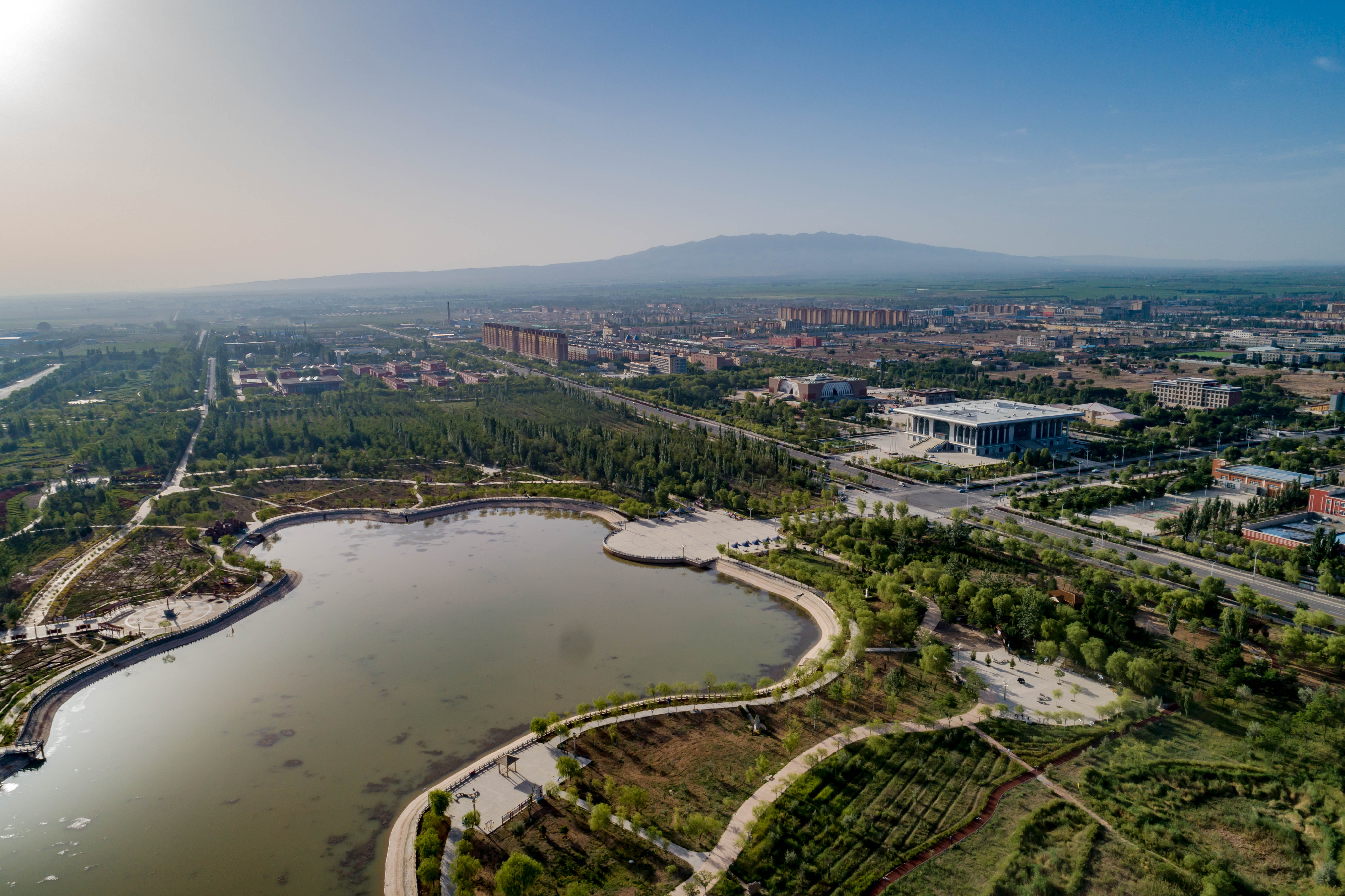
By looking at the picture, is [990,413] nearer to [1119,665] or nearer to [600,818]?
[1119,665]

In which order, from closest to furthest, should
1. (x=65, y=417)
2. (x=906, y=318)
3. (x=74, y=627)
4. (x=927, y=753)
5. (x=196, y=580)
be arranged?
1. (x=927, y=753)
2. (x=74, y=627)
3. (x=196, y=580)
4. (x=65, y=417)
5. (x=906, y=318)

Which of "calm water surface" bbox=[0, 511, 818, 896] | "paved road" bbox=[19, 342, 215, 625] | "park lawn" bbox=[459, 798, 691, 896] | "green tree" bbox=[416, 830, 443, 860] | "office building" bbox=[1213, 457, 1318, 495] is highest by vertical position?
"office building" bbox=[1213, 457, 1318, 495]

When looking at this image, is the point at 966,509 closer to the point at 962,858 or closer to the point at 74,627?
the point at 962,858

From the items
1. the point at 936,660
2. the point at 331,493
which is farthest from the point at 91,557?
the point at 936,660

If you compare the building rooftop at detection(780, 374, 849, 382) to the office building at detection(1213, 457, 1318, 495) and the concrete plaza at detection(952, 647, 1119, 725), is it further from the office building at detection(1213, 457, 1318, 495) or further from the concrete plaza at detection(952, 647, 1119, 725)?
the concrete plaza at detection(952, 647, 1119, 725)

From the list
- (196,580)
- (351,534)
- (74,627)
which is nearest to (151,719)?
(74,627)

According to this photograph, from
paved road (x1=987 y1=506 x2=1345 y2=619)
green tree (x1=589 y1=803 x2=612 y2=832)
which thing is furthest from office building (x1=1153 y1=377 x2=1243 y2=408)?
green tree (x1=589 y1=803 x2=612 y2=832)

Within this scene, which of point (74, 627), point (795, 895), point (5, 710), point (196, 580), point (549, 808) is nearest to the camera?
point (795, 895)
